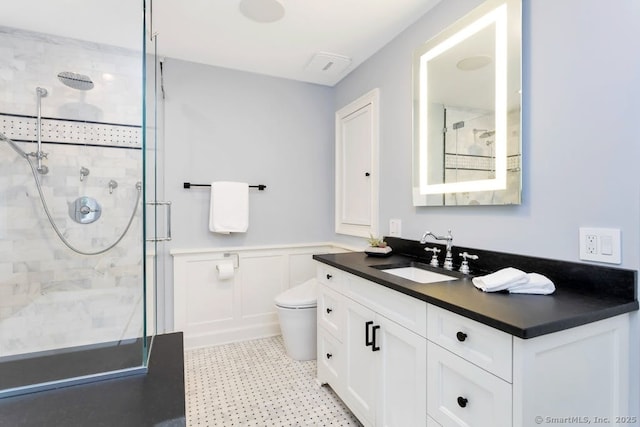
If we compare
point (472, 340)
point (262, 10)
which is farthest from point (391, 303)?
point (262, 10)

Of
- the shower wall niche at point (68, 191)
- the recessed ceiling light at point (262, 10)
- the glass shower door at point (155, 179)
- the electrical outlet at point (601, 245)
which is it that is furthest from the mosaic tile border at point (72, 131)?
the electrical outlet at point (601, 245)

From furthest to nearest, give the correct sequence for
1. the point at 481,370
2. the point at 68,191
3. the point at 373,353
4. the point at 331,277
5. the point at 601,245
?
the point at 68,191 → the point at 331,277 → the point at 373,353 → the point at 601,245 → the point at 481,370

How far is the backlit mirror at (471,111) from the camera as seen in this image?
4.46ft

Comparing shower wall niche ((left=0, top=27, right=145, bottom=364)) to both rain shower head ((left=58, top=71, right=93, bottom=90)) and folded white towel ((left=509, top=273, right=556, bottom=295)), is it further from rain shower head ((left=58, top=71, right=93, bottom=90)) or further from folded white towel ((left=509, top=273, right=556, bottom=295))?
folded white towel ((left=509, top=273, right=556, bottom=295))

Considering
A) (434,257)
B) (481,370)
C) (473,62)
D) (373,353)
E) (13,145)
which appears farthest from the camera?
(13,145)

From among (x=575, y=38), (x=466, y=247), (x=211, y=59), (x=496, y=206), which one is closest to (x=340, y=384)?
(x=466, y=247)

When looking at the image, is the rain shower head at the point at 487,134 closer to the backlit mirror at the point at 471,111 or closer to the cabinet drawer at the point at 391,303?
the backlit mirror at the point at 471,111

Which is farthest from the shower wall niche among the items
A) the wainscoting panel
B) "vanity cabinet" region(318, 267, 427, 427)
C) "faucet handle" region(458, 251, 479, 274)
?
"faucet handle" region(458, 251, 479, 274)

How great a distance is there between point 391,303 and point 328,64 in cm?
203

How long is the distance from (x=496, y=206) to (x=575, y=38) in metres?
0.71

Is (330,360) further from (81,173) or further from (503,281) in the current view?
(81,173)

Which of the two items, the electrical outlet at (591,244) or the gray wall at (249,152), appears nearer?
the electrical outlet at (591,244)

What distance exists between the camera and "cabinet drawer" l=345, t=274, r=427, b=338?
3.77 ft

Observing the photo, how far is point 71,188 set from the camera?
6.75ft
